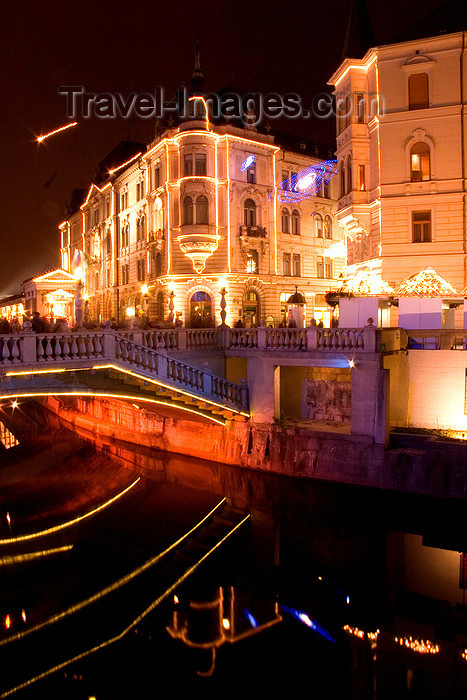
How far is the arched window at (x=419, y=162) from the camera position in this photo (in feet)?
88.3

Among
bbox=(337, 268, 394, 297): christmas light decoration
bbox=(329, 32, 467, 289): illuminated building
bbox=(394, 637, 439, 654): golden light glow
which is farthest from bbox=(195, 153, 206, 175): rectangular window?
bbox=(394, 637, 439, 654): golden light glow

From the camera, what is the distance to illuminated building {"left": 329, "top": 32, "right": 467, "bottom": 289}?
26234mm

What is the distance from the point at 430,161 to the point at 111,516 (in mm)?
22845

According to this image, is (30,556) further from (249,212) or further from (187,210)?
(249,212)

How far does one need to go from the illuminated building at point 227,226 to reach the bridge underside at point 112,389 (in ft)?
47.8

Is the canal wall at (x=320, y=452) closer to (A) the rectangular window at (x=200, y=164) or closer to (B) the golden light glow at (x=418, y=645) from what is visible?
(B) the golden light glow at (x=418, y=645)

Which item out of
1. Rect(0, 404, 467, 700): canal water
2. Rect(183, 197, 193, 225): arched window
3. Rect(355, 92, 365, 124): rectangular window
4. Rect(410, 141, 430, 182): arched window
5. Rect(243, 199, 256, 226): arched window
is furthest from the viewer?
Rect(243, 199, 256, 226): arched window

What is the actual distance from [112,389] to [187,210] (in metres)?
23.3

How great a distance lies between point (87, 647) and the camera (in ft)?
37.6

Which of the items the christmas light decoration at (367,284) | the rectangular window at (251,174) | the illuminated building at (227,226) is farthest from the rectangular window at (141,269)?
the christmas light decoration at (367,284)

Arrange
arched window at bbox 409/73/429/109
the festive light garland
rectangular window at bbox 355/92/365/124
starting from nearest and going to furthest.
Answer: arched window at bbox 409/73/429/109
rectangular window at bbox 355/92/365/124
the festive light garland

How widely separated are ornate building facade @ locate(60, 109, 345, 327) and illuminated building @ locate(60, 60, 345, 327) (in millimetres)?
78

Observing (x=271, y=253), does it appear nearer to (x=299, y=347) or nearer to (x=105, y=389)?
(x=299, y=347)

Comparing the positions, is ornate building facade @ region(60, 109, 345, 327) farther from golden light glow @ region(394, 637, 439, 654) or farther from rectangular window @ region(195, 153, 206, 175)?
golden light glow @ region(394, 637, 439, 654)
